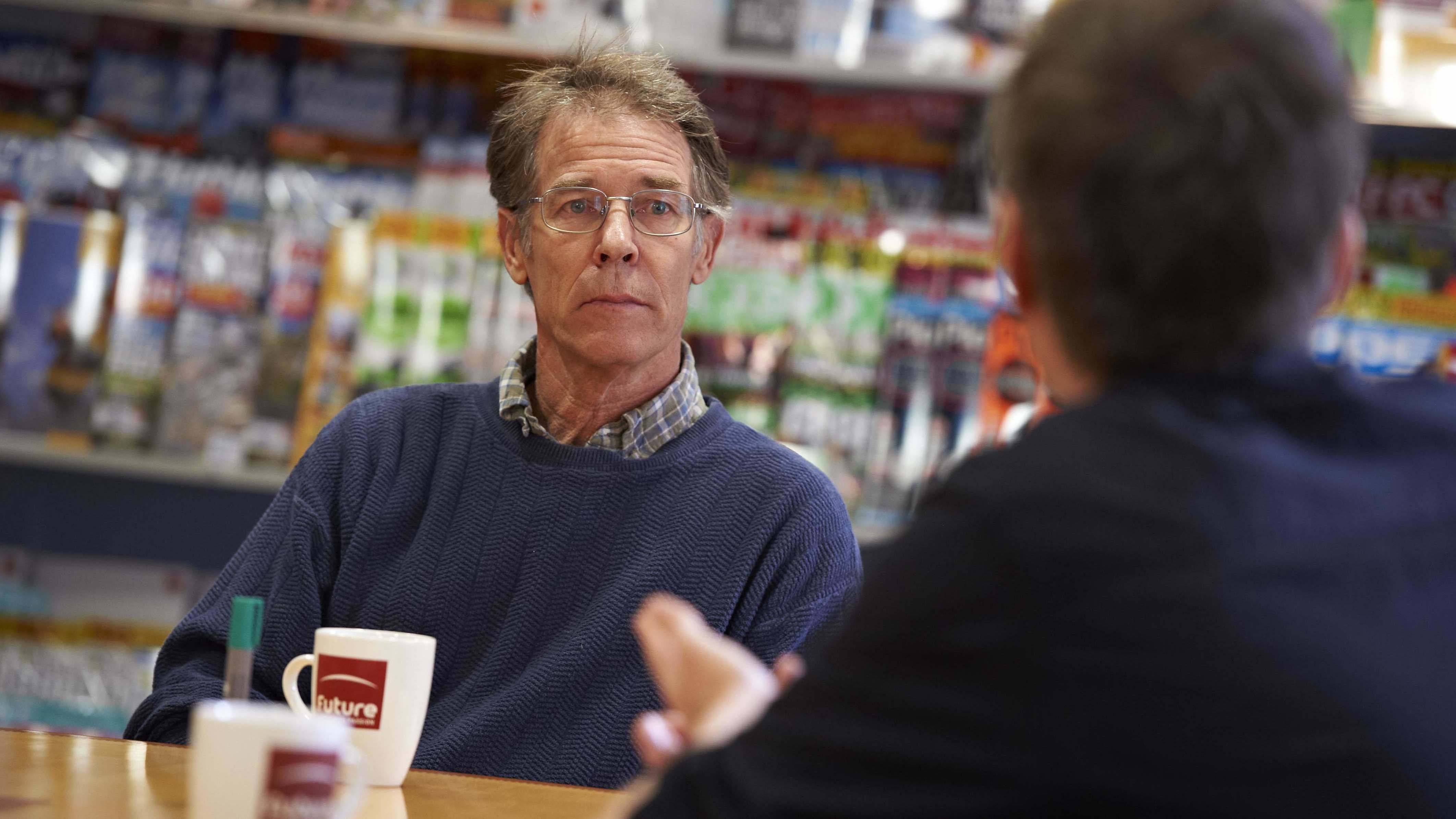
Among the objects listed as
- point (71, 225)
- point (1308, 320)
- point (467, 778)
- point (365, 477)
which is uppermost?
point (1308, 320)

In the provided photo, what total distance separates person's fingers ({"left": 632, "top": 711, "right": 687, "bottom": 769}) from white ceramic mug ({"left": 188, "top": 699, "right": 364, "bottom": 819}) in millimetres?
155

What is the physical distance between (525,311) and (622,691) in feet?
3.68

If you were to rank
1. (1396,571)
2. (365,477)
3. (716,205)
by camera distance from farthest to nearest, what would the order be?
(716,205) → (365,477) → (1396,571)

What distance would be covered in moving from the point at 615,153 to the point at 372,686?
0.73 metres

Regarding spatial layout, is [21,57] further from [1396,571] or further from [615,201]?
[1396,571]

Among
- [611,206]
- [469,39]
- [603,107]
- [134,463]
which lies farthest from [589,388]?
[134,463]

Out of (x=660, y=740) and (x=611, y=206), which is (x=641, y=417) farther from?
(x=660, y=740)

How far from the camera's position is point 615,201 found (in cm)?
149

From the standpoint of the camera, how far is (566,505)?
1.38 m

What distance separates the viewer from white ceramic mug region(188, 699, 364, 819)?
0.67 m

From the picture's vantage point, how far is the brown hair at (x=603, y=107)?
5.01 ft

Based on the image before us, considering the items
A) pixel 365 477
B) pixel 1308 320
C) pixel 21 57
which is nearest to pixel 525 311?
pixel 365 477

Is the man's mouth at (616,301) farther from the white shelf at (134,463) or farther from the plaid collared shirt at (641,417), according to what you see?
the white shelf at (134,463)

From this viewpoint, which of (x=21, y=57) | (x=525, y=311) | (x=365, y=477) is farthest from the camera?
(x=21, y=57)
